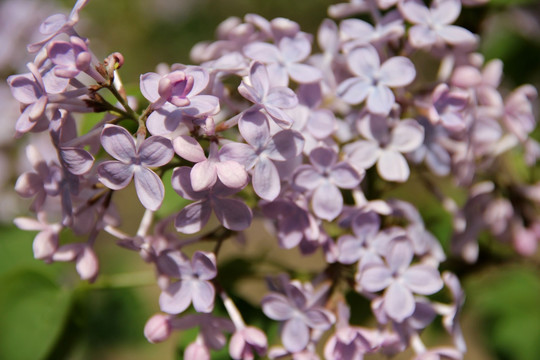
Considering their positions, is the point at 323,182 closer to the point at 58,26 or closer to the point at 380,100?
the point at 380,100

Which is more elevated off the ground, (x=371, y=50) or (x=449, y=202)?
(x=371, y=50)

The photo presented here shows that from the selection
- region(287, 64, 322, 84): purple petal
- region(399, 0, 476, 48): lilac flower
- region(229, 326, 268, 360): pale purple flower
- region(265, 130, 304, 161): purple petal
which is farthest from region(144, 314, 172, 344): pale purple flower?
region(399, 0, 476, 48): lilac flower

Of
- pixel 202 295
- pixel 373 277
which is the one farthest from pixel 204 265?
pixel 373 277

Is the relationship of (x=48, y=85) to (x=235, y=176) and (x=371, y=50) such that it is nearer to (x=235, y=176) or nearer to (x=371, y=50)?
(x=235, y=176)

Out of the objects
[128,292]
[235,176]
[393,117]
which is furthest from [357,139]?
[128,292]

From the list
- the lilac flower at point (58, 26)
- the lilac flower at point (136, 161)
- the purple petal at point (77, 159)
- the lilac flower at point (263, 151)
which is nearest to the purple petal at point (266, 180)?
the lilac flower at point (263, 151)

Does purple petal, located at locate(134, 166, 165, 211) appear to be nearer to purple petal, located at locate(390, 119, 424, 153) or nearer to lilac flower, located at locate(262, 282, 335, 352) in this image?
lilac flower, located at locate(262, 282, 335, 352)
